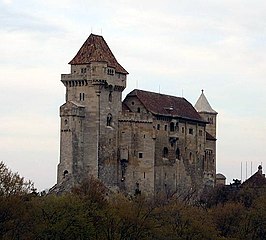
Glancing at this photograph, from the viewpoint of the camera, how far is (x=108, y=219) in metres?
98.8

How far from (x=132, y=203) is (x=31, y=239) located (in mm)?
20400

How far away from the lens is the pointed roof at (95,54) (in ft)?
460

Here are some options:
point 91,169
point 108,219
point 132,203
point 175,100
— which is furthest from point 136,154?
point 108,219

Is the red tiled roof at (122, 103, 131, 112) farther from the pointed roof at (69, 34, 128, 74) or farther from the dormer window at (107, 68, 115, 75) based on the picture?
the dormer window at (107, 68, 115, 75)

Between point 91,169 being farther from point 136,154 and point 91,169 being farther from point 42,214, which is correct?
point 42,214

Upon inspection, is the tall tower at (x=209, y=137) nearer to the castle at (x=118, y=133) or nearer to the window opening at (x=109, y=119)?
the castle at (x=118, y=133)

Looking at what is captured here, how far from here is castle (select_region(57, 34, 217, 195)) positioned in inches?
5389

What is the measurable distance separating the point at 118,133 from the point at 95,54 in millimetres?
9524

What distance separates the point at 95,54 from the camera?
461 feet

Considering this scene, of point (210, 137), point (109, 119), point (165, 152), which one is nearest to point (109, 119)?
point (109, 119)

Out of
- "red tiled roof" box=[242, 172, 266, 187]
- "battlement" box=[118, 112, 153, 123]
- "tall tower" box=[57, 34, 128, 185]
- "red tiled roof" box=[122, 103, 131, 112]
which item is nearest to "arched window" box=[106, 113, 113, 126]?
"tall tower" box=[57, 34, 128, 185]

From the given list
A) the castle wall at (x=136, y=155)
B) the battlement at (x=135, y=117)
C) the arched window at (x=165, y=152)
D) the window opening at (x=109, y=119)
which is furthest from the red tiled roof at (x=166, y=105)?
the window opening at (x=109, y=119)

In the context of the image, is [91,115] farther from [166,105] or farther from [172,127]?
[166,105]

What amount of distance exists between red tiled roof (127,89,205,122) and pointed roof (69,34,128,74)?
19.4 ft
